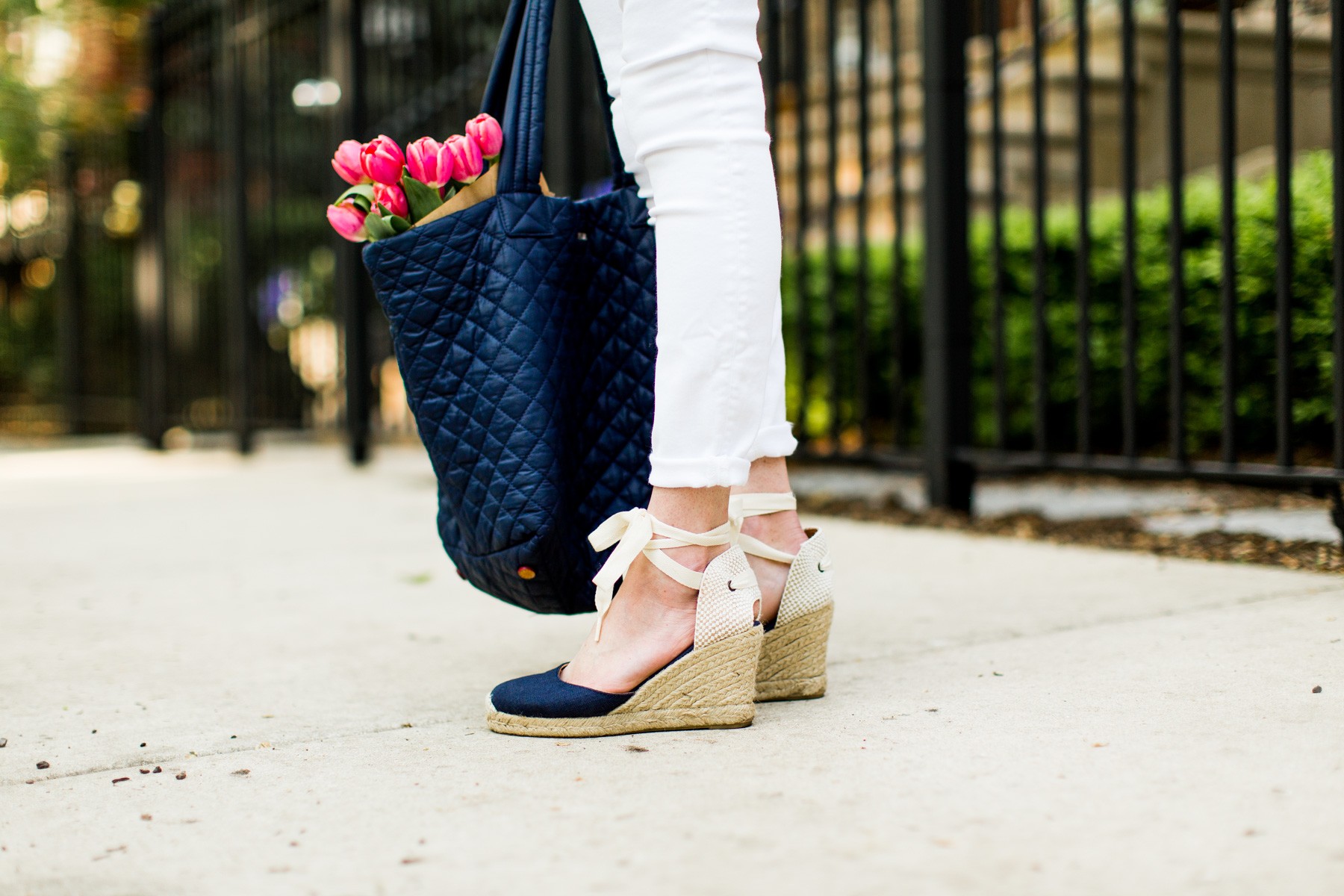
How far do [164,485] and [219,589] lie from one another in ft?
8.88

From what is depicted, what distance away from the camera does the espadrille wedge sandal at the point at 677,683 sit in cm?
125

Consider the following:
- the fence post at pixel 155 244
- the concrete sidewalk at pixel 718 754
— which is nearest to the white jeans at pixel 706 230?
the concrete sidewalk at pixel 718 754

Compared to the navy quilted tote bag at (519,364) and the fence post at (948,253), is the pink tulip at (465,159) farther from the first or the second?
the fence post at (948,253)

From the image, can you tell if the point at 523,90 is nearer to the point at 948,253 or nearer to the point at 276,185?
the point at 948,253

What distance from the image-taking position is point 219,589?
7.86 feet

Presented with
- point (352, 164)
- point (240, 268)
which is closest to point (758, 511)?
point (352, 164)

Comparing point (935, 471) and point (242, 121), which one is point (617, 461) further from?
point (242, 121)

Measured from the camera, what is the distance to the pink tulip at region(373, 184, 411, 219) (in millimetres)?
1324

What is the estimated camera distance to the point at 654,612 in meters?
1.28

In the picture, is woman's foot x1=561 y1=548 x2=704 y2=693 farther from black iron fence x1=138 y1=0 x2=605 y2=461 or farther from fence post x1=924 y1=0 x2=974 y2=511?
black iron fence x1=138 y1=0 x2=605 y2=461

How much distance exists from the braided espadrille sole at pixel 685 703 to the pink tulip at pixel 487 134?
61cm

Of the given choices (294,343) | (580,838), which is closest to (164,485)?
(294,343)

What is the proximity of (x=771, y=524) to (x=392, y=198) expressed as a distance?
1.94ft

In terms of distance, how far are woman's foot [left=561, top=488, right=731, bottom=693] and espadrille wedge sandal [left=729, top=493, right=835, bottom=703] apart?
11cm
